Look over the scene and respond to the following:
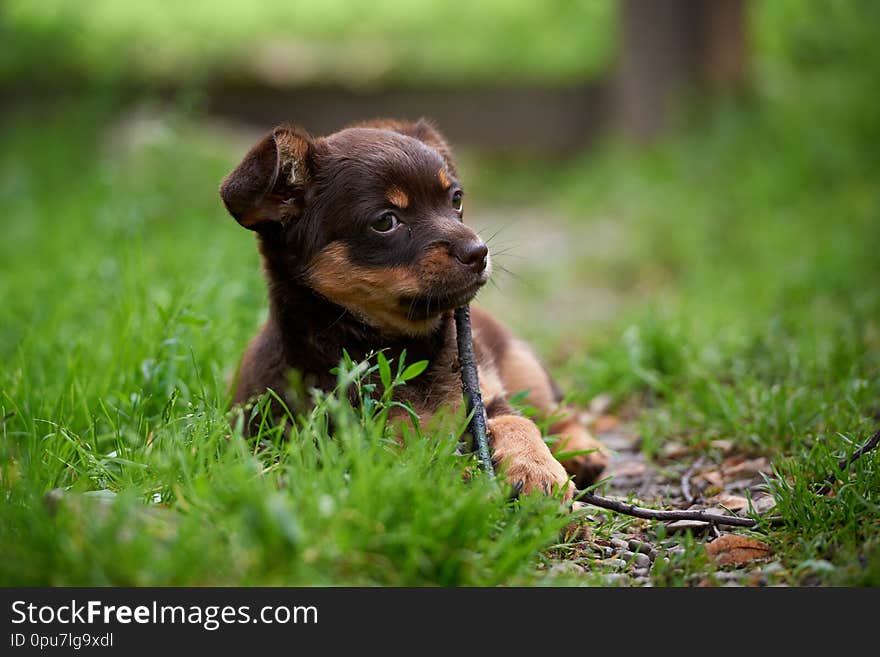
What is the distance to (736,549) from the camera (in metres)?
2.99

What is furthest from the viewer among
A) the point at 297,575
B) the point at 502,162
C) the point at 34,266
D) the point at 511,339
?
the point at 502,162

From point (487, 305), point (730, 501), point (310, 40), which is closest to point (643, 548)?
point (730, 501)

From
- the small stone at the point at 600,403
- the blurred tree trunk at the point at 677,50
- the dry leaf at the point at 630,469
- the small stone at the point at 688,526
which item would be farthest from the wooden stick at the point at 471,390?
the blurred tree trunk at the point at 677,50

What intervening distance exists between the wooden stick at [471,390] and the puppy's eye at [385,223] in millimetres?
398

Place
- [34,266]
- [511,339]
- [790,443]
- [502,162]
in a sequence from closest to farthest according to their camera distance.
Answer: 1. [790,443]
2. [511,339]
3. [34,266]
4. [502,162]

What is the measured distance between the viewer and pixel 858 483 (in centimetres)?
309

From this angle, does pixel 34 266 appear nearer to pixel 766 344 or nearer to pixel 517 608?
pixel 766 344

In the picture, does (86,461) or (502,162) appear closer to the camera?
(86,461)

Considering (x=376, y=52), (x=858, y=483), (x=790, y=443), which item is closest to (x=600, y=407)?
(x=790, y=443)

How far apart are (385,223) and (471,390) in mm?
710

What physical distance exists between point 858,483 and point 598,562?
0.93 m

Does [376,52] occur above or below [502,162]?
above

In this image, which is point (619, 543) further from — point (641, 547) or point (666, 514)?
point (666, 514)

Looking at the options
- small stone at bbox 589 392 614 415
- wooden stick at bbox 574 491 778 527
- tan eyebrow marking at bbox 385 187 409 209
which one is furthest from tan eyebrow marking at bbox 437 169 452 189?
small stone at bbox 589 392 614 415
